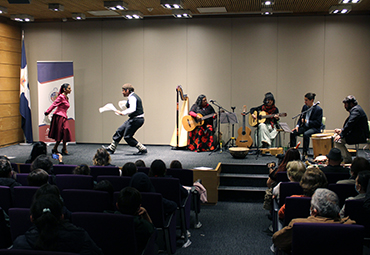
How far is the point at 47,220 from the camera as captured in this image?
217 centimetres

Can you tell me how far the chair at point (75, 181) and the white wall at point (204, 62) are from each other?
5.39 m

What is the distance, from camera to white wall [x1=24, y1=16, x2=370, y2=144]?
8680mm

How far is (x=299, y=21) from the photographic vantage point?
8734 millimetres

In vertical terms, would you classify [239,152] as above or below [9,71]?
below

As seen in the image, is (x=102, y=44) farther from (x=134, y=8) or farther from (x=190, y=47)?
(x=190, y=47)

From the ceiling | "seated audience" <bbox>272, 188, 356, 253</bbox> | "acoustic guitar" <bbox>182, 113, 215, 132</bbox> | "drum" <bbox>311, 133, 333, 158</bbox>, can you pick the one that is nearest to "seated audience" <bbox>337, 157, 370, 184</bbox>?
"seated audience" <bbox>272, 188, 356, 253</bbox>

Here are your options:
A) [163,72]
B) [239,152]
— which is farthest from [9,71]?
[239,152]

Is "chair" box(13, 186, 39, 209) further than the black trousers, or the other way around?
the black trousers

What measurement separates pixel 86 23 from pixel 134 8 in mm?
1959

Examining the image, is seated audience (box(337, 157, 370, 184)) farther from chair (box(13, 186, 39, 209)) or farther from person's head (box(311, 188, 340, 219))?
chair (box(13, 186, 39, 209))

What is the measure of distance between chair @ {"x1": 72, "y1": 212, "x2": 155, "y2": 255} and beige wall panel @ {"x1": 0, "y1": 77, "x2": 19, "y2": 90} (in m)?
7.75

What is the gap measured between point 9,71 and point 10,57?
0.36m

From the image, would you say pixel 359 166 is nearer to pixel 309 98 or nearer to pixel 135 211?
pixel 135 211

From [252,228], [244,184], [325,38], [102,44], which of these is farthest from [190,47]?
[252,228]
